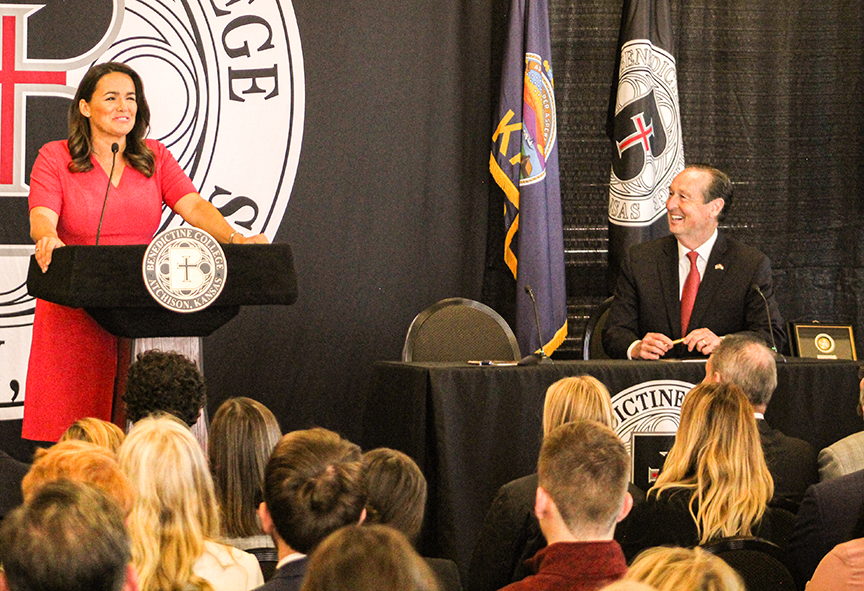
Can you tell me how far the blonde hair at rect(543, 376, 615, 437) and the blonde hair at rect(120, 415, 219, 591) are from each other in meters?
1.03

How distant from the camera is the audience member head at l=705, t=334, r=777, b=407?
3.10 meters

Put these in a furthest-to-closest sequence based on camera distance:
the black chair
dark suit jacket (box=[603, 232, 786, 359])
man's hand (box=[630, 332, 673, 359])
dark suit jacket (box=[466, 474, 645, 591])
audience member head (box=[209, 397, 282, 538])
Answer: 1. dark suit jacket (box=[603, 232, 786, 359])
2. man's hand (box=[630, 332, 673, 359])
3. dark suit jacket (box=[466, 474, 645, 591])
4. audience member head (box=[209, 397, 282, 538])
5. the black chair

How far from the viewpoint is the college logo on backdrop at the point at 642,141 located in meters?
5.23

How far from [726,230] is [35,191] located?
12.6 ft

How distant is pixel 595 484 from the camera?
5.86ft

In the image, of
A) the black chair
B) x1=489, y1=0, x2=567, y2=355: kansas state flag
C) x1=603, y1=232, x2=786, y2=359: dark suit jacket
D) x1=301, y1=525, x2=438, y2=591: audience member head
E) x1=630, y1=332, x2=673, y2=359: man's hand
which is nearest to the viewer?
x1=301, y1=525, x2=438, y2=591: audience member head

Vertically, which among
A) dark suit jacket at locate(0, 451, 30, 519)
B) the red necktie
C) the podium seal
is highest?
the podium seal

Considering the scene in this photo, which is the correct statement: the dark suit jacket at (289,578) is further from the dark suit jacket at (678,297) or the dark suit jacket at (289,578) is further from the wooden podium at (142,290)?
the dark suit jacket at (678,297)

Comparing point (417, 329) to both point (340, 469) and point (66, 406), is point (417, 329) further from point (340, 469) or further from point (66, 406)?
point (340, 469)

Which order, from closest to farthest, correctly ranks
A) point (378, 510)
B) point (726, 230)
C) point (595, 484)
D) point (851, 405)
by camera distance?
1. point (595, 484)
2. point (378, 510)
3. point (851, 405)
4. point (726, 230)

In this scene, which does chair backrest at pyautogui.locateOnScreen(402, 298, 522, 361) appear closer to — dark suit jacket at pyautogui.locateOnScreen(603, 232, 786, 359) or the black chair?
dark suit jacket at pyautogui.locateOnScreen(603, 232, 786, 359)

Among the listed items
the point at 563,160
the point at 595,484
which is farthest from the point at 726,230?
the point at 595,484

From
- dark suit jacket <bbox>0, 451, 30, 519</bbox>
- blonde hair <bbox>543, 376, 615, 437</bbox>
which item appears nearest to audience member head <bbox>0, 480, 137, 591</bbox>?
dark suit jacket <bbox>0, 451, 30, 519</bbox>

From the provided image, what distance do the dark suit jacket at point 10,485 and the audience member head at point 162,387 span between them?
301 mm
